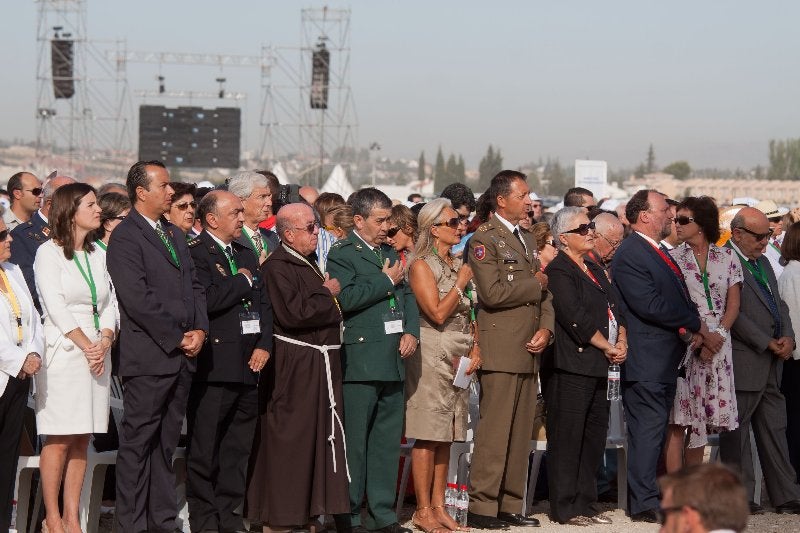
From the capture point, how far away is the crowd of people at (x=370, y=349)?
614 centimetres

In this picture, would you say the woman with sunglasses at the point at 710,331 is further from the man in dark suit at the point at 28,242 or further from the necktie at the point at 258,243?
the man in dark suit at the point at 28,242

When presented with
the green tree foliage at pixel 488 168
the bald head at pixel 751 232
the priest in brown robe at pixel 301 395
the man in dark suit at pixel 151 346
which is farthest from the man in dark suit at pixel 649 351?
the green tree foliage at pixel 488 168

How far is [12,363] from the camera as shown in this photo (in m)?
5.77

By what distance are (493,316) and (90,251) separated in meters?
2.46

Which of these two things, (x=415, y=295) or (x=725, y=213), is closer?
(x=415, y=295)

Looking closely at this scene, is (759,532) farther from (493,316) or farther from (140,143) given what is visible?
(140,143)

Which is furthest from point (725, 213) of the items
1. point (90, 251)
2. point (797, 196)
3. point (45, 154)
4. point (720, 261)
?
point (797, 196)

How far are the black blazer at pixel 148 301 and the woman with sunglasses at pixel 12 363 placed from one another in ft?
1.46

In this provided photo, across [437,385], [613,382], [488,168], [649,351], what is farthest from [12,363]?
[488,168]

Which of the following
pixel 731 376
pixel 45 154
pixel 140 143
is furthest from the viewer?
pixel 45 154

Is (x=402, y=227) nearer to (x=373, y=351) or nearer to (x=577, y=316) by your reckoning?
(x=373, y=351)

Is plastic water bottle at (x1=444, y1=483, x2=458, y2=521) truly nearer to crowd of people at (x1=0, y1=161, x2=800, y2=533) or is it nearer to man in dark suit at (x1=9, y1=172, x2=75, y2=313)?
crowd of people at (x1=0, y1=161, x2=800, y2=533)

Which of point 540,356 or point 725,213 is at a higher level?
point 725,213

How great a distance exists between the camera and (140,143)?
40.7m
